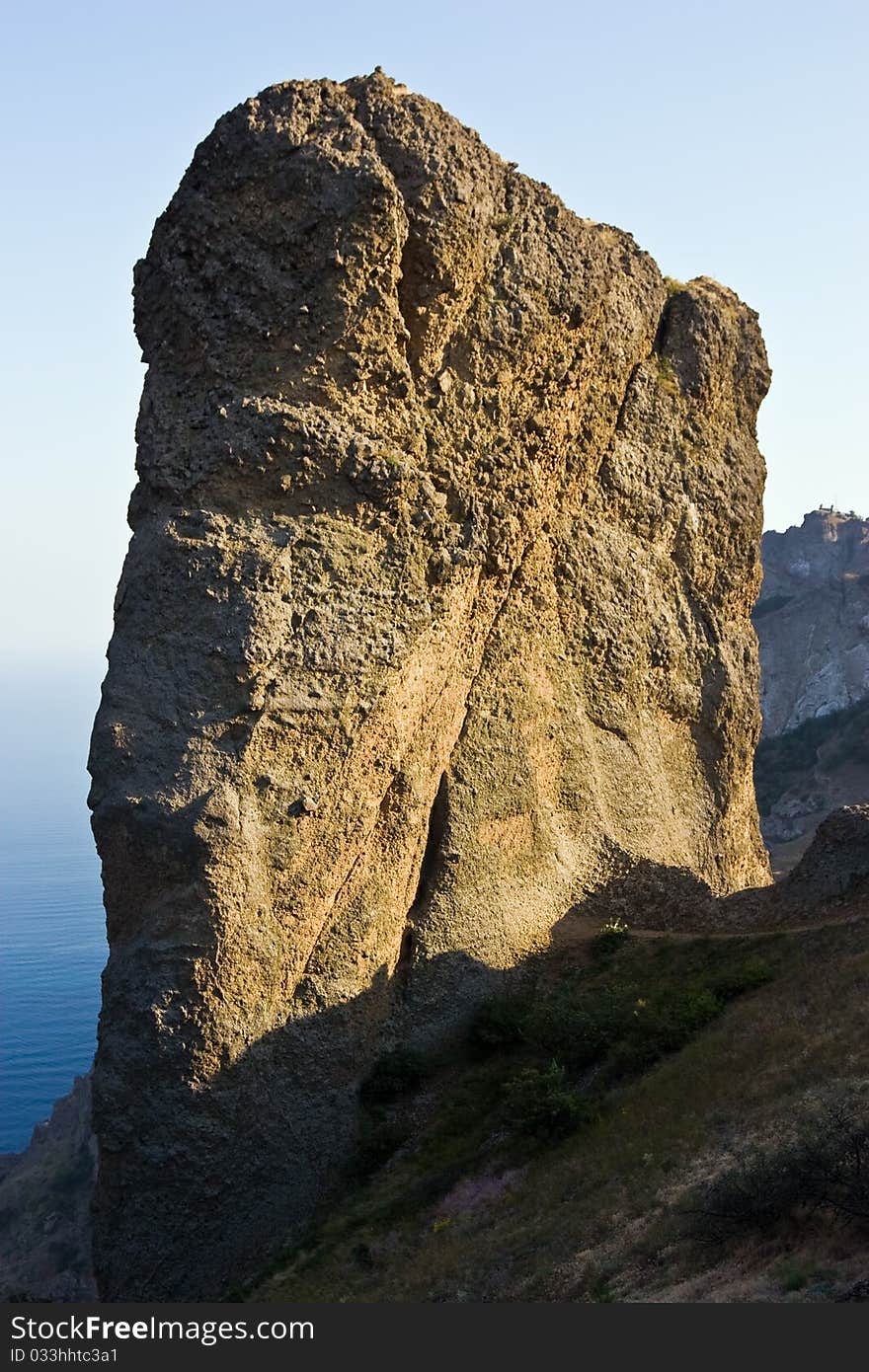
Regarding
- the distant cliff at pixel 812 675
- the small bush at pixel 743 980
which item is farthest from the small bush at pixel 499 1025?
the distant cliff at pixel 812 675

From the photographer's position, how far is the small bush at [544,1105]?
16.2 meters

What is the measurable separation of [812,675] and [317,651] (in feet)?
293

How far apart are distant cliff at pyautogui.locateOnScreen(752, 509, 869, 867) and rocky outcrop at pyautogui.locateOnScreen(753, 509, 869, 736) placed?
0.08m

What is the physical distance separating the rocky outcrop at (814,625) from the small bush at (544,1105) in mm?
80548

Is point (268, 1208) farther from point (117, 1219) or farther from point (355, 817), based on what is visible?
point (355, 817)

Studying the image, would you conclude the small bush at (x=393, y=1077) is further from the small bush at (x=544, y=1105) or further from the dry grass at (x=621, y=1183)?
the small bush at (x=544, y=1105)

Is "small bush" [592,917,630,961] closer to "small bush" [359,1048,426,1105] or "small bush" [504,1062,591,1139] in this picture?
"small bush" [504,1062,591,1139]

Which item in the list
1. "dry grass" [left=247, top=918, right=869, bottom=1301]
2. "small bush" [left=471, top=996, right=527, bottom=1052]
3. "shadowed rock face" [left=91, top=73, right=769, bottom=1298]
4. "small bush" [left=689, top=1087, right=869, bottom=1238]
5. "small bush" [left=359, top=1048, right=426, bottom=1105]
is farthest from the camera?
"small bush" [left=471, top=996, right=527, bottom=1052]

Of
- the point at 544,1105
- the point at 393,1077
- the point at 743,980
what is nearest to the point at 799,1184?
the point at 544,1105

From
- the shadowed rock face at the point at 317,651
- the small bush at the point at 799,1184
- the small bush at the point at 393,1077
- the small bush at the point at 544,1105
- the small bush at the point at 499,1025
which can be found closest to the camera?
the small bush at the point at 799,1184

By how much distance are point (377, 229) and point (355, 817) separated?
7999 millimetres

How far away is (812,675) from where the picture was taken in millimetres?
101562

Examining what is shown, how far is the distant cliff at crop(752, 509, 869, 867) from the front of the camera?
265 ft

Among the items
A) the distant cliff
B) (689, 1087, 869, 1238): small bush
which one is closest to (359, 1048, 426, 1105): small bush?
(689, 1087, 869, 1238): small bush
